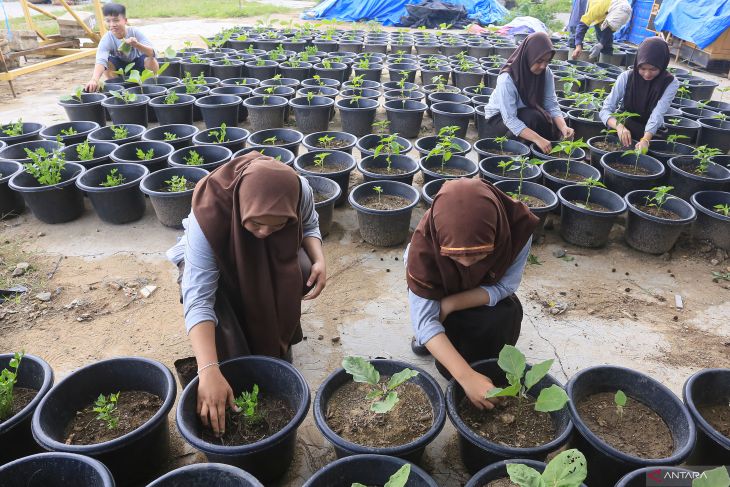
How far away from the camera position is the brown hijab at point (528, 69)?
3780 mm

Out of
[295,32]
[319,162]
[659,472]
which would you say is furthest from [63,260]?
[295,32]

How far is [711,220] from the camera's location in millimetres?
3275

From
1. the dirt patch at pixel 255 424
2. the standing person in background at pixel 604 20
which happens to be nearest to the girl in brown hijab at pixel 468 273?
the dirt patch at pixel 255 424

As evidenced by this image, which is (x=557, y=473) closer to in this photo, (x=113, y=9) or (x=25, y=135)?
(x=25, y=135)

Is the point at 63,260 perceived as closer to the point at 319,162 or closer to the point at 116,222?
the point at 116,222

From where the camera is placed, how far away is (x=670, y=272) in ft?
10.3

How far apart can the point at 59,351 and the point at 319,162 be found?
2.22 m

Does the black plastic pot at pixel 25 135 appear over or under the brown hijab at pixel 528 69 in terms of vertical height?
under

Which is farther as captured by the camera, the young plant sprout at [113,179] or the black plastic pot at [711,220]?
the young plant sprout at [113,179]

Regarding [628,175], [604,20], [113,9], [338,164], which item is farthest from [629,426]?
[604,20]

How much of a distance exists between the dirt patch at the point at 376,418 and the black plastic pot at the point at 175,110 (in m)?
4.09

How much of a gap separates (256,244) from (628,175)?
3078mm

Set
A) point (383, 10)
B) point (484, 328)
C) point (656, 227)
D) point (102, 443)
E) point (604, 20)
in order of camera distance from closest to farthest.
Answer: point (102, 443) < point (484, 328) < point (656, 227) < point (604, 20) < point (383, 10)

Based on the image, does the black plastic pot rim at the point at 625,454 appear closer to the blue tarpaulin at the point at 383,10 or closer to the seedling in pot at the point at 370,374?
the seedling in pot at the point at 370,374
